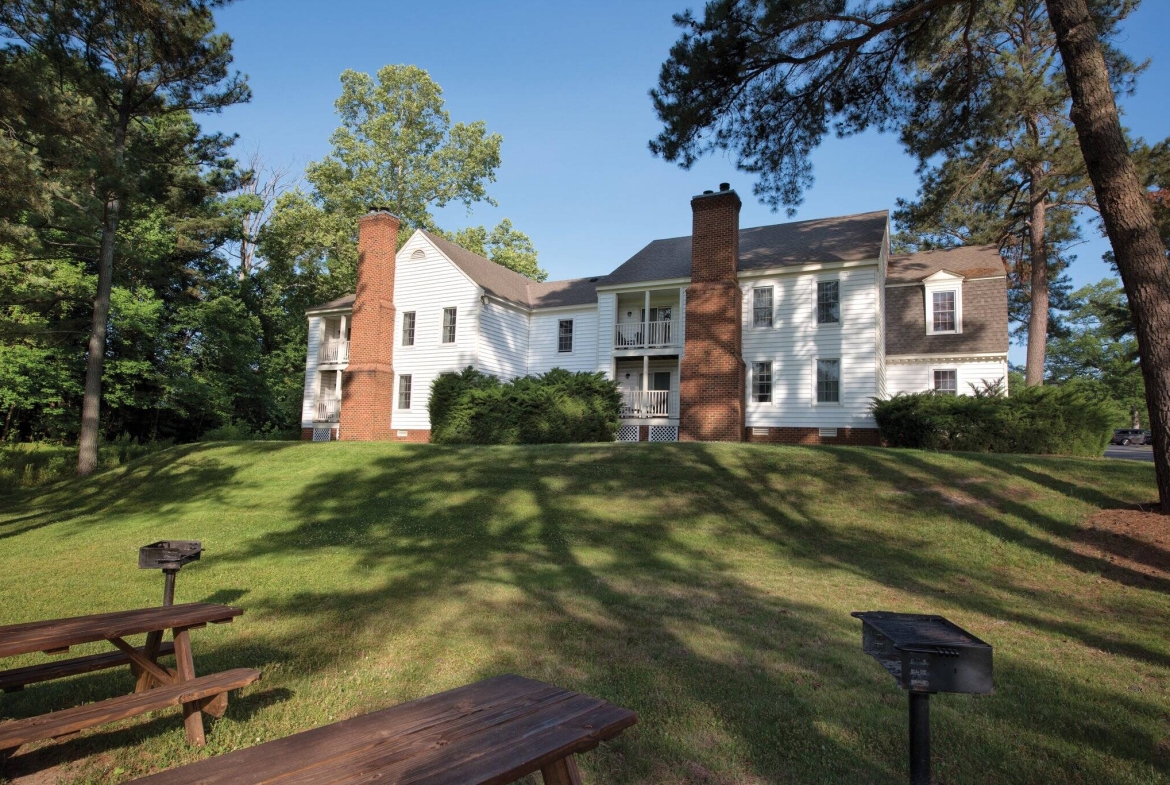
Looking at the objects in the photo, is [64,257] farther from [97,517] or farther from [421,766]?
[421,766]

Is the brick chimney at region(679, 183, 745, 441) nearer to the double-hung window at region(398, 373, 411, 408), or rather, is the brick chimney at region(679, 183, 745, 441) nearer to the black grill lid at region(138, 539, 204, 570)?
the double-hung window at region(398, 373, 411, 408)

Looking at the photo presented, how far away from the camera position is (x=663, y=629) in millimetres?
5773

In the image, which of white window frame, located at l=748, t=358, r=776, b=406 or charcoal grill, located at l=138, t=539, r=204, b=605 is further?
white window frame, located at l=748, t=358, r=776, b=406

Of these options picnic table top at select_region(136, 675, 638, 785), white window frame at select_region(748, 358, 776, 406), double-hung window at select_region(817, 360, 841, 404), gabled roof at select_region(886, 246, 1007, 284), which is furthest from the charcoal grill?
gabled roof at select_region(886, 246, 1007, 284)

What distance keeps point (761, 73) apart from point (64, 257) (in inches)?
1076

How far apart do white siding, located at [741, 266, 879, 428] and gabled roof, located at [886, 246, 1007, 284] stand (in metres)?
4.28

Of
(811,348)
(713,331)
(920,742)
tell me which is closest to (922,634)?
(920,742)

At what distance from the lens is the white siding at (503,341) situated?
24.9 meters

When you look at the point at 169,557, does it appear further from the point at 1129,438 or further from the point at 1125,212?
the point at 1129,438

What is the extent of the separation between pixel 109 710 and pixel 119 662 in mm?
997

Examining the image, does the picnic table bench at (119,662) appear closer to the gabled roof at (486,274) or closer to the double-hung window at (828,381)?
the double-hung window at (828,381)

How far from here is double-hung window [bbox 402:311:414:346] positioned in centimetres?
Result: 2600

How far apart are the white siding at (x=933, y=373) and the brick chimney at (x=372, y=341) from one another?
18.7m

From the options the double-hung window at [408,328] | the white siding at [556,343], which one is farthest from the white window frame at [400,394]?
the white siding at [556,343]
